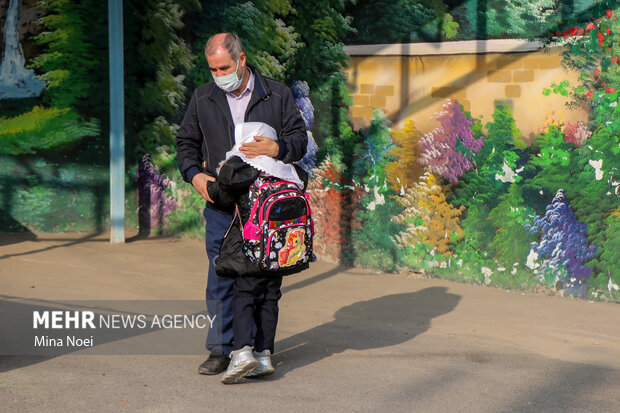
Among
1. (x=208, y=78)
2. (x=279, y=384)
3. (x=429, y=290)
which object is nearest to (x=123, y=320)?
(x=279, y=384)

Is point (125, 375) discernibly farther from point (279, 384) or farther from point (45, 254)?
point (45, 254)

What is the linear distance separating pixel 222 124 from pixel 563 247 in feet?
11.3

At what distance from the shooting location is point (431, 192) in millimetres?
8117

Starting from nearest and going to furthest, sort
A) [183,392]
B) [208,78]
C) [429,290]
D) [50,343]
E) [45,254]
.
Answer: [183,392], [50,343], [429,290], [45,254], [208,78]

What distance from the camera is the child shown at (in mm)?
4734

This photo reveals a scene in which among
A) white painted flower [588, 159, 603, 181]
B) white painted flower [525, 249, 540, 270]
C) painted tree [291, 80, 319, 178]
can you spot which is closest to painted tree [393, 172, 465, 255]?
white painted flower [525, 249, 540, 270]

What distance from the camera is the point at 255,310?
4.99m

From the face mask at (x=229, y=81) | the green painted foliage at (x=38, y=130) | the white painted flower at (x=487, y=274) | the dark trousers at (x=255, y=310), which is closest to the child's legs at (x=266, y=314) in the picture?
the dark trousers at (x=255, y=310)

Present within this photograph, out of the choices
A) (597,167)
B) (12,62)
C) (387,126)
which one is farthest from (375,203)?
(12,62)

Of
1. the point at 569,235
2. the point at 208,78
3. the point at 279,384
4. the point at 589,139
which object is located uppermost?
the point at 208,78

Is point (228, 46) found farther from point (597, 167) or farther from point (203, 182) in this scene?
point (597, 167)

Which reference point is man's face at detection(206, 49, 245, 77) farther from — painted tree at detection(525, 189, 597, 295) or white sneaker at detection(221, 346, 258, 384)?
painted tree at detection(525, 189, 597, 295)

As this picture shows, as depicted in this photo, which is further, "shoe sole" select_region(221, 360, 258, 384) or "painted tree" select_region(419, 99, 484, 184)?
"painted tree" select_region(419, 99, 484, 184)

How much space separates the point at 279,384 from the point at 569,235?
Answer: 128 inches
